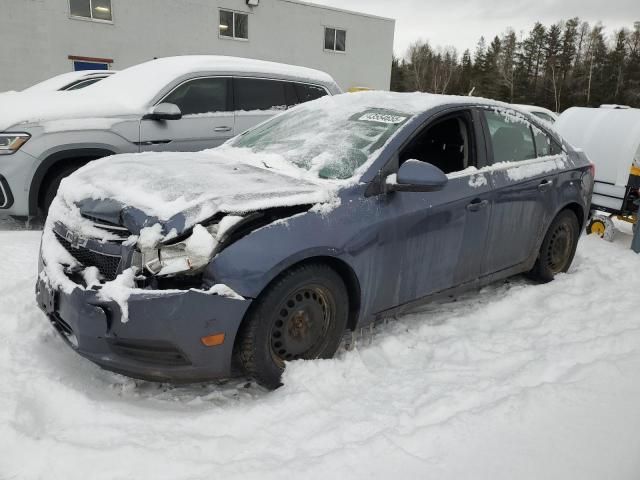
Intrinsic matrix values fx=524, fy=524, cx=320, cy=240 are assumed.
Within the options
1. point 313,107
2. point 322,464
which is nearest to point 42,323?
point 322,464

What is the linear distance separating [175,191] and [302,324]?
0.98 metres

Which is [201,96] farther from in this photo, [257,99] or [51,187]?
[51,187]

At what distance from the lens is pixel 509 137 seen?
163 inches

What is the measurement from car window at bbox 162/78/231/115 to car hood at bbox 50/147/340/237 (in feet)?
8.40

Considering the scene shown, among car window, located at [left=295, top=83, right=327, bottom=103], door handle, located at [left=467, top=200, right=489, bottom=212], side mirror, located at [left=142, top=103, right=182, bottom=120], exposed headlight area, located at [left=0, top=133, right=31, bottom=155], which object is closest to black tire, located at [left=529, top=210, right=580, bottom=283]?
door handle, located at [left=467, top=200, right=489, bottom=212]

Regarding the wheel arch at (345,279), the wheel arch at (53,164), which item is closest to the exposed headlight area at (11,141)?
the wheel arch at (53,164)

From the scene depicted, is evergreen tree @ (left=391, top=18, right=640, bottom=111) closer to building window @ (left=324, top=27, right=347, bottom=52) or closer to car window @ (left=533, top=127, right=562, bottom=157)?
building window @ (left=324, top=27, right=347, bottom=52)

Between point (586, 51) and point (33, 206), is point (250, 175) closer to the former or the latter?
point (33, 206)

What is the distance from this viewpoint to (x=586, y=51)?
57031mm

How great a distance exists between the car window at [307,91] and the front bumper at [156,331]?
15.6ft

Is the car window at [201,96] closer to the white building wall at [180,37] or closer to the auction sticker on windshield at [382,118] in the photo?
the auction sticker on windshield at [382,118]

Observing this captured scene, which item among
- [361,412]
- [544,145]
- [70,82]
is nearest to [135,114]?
[70,82]

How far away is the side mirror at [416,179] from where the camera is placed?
306cm

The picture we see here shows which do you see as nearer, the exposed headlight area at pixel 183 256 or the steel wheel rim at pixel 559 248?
the exposed headlight area at pixel 183 256
